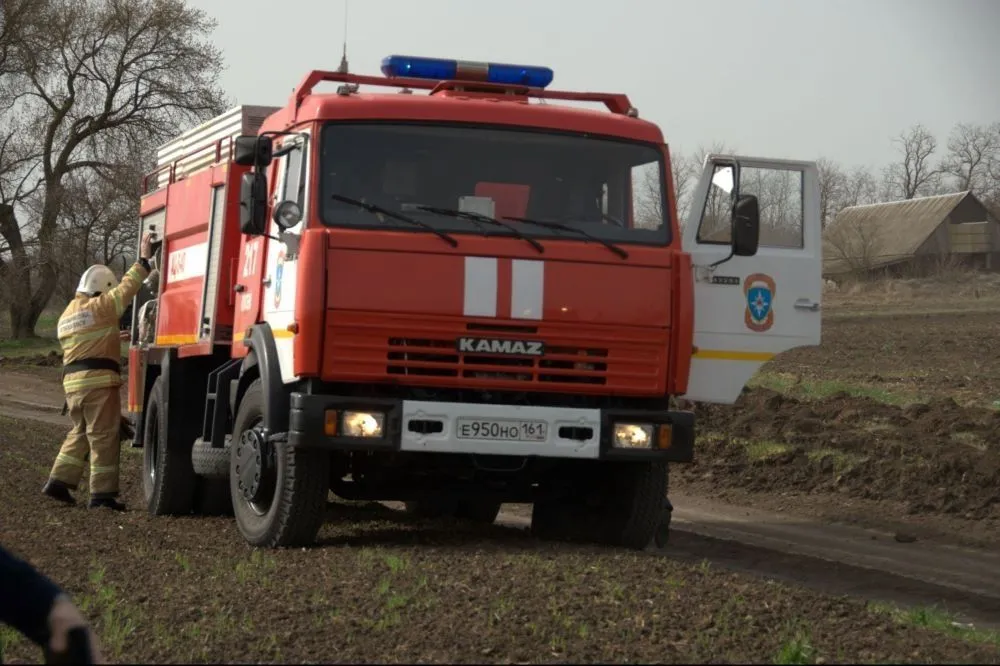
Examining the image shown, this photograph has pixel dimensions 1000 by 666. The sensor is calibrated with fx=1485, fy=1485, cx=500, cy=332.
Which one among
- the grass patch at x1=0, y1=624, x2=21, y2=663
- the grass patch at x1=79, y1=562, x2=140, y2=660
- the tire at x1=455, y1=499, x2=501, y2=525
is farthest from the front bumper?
the tire at x1=455, y1=499, x2=501, y2=525

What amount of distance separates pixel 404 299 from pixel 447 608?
2195 millimetres

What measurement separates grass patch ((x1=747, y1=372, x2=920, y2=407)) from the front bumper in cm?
891

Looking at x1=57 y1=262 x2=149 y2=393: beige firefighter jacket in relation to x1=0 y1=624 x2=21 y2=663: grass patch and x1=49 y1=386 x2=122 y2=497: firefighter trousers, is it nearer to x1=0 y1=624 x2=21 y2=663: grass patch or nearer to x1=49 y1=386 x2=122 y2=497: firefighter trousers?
x1=49 y1=386 x2=122 y2=497: firefighter trousers

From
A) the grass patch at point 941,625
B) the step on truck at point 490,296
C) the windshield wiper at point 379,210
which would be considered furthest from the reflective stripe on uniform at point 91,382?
the grass patch at point 941,625

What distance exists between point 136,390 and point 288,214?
5.33 metres

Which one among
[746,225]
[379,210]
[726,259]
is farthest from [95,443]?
[746,225]

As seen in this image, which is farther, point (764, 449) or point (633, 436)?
point (764, 449)

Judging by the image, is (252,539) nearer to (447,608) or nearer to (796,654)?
(447,608)

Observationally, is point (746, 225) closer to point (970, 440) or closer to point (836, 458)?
point (836, 458)

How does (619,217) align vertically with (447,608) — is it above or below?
above

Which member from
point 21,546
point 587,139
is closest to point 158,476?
point 21,546

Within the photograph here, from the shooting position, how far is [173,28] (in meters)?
48.0

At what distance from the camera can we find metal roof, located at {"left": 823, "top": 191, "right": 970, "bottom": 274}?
5938 centimetres

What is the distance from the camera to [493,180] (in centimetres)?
892
